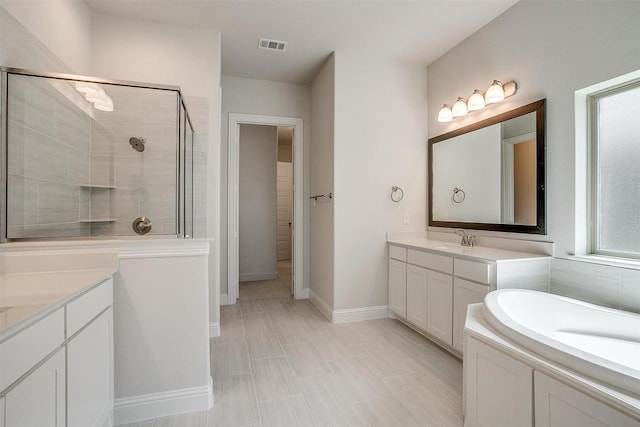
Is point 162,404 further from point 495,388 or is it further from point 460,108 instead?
point 460,108

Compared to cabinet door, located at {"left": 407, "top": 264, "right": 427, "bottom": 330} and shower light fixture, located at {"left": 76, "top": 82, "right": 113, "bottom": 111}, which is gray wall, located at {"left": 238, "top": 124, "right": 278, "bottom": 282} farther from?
cabinet door, located at {"left": 407, "top": 264, "right": 427, "bottom": 330}

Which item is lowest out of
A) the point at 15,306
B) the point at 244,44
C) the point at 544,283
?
the point at 544,283

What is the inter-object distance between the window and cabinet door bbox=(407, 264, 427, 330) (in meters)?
1.17

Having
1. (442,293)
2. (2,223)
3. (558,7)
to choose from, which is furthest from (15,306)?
(558,7)

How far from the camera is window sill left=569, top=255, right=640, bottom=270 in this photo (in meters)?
1.66

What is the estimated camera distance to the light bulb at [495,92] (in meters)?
2.39

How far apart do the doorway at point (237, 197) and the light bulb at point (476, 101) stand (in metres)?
2.02

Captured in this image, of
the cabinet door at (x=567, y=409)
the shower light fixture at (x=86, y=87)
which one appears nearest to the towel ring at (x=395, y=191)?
the cabinet door at (x=567, y=409)

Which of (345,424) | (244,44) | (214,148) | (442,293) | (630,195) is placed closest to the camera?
(345,424)

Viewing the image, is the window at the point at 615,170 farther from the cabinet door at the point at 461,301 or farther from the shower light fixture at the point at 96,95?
the shower light fixture at the point at 96,95

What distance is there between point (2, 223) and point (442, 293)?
2776 mm

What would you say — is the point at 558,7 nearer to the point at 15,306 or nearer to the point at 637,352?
the point at 637,352

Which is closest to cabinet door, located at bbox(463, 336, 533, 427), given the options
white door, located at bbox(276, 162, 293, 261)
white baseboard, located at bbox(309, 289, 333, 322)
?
white baseboard, located at bbox(309, 289, 333, 322)

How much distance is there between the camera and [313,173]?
3734 mm
